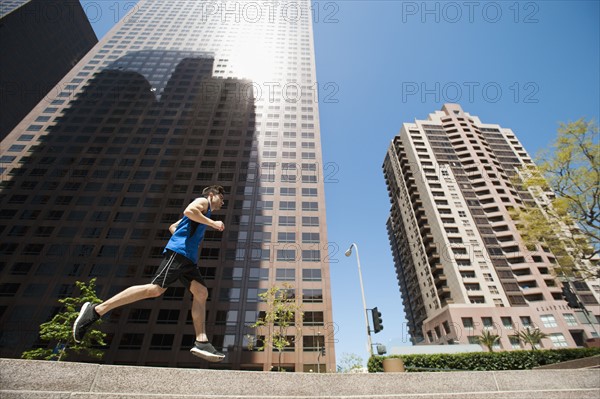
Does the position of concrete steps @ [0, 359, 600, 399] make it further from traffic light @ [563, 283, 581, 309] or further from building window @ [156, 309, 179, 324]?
building window @ [156, 309, 179, 324]

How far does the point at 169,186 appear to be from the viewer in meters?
50.2

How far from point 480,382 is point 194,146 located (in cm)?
5888

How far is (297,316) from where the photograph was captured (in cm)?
3628

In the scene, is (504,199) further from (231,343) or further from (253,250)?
(231,343)

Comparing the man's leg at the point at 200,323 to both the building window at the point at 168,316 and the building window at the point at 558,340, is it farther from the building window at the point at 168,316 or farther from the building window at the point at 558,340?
the building window at the point at 558,340

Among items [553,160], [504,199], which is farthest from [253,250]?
[504,199]

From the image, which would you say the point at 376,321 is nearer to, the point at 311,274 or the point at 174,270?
the point at 174,270

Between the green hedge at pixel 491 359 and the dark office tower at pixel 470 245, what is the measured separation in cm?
1672

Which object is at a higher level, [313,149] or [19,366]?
[313,149]

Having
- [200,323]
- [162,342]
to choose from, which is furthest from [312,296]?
[200,323]

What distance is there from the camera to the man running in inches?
133

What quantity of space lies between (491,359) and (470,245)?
3895cm

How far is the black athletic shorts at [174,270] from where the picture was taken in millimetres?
3469

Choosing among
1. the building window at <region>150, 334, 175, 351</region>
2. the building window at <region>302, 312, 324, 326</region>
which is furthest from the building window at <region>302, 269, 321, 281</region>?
the building window at <region>150, 334, 175, 351</region>
